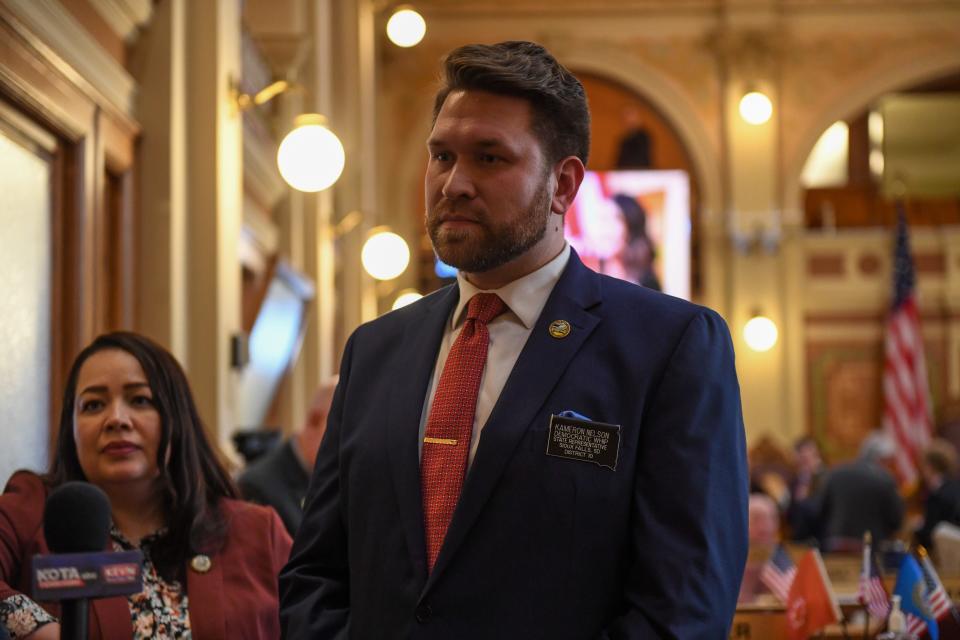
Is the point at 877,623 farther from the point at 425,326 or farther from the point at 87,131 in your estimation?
the point at 87,131

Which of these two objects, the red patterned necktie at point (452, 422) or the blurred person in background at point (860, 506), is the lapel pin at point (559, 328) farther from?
the blurred person in background at point (860, 506)

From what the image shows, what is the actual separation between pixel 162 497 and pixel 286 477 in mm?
1950

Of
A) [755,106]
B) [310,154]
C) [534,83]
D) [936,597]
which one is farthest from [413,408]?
[755,106]

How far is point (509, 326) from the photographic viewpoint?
8.09ft

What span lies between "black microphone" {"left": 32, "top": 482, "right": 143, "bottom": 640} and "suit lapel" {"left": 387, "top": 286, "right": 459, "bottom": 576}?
1.86 feet

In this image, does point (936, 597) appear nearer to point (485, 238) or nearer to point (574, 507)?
point (574, 507)

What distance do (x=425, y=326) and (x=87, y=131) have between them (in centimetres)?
299

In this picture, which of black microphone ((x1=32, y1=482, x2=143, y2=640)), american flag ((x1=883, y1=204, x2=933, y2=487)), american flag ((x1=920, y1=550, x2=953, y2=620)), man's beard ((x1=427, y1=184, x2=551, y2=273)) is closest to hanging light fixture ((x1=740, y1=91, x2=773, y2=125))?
american flag ((x1=883, y1=204, x2=933, y2=487))

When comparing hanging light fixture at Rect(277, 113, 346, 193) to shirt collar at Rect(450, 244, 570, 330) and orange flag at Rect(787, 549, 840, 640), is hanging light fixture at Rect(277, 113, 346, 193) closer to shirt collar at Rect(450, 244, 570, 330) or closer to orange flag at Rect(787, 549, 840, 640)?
orange flag at Rect(787, 549, 840, 640)

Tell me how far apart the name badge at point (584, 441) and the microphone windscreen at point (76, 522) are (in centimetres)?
75

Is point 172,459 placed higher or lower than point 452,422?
lower

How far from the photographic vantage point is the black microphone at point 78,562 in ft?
5.38

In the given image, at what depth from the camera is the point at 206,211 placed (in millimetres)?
6297

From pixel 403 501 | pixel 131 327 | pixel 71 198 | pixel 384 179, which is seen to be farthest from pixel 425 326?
pixel 384 179
